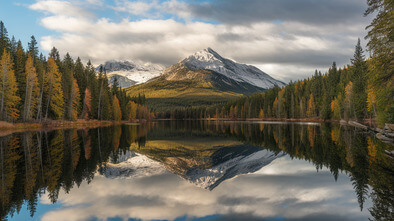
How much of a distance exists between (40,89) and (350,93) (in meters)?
84.1

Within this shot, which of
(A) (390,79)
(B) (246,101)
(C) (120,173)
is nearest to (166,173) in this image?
(C) (120,173)

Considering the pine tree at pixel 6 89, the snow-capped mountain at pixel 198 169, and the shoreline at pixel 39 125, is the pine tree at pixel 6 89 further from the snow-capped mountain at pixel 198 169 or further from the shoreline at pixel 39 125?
the snow-capped mountain at pixel 198 169

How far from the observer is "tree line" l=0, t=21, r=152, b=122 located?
150 feet

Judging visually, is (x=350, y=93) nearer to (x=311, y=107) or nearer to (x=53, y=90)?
(x=311, y=107)

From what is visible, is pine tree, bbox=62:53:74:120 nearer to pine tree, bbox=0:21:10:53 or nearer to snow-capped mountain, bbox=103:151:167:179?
pine tree, bbox=0:21:10:53

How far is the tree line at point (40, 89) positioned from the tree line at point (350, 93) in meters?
52.5

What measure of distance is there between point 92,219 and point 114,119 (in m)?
92.4

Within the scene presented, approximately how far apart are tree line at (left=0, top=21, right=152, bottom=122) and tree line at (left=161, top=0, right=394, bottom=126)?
52534 mm

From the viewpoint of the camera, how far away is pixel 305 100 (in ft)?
441

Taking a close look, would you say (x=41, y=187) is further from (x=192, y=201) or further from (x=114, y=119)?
(x=114, y=119)

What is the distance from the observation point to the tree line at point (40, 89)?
45.6 meters

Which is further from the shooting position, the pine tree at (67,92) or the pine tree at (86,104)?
the pine tree at (86,104)

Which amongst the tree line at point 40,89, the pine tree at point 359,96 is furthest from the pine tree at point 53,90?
the pine tree at point 359,96

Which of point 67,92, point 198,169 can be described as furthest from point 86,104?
point 198,169
